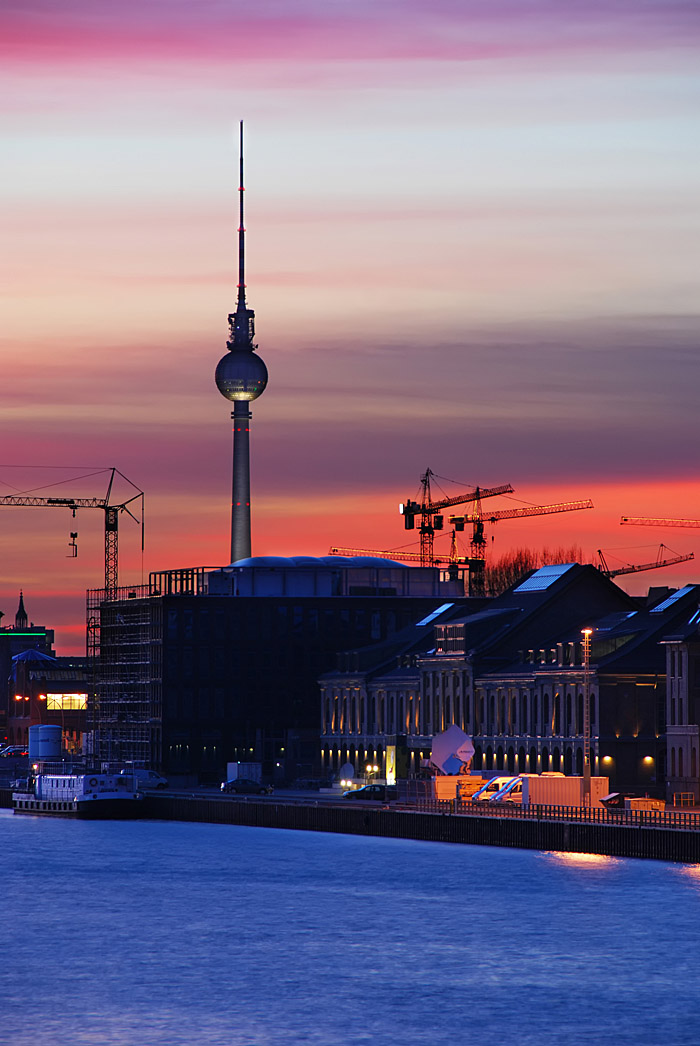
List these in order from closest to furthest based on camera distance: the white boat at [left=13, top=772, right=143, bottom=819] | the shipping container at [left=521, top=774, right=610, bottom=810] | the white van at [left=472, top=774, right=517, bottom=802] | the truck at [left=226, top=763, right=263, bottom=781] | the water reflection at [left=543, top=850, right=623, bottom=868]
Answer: the water reflection at [left=543, top=850, right=623, bottom=868], the shipping container at [left=521, top=774, right=610, bottom=810], the white van at [left=472, top=774, right=517, bottom=802], the white boat at [left=13, top=772, right=143, bottom=819], the truck at [left=226, top=763, right=263, bottom=781]

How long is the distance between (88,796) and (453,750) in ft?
136

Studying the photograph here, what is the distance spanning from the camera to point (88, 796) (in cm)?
18100

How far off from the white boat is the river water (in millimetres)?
47333

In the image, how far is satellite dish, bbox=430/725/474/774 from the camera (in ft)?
497

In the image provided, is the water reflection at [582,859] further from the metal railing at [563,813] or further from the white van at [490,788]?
the white van at [490,788]

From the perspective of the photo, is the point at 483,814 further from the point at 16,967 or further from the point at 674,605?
the point at 16,967

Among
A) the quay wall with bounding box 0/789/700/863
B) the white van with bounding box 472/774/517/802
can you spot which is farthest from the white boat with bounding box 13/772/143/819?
the white van with bounding box 472/774/517/802

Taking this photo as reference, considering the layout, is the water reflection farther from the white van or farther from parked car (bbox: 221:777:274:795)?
parked car (bbox: 221:777:274:795)

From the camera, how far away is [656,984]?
77.9 m

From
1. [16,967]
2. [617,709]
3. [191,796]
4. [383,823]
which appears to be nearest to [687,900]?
[16,967]

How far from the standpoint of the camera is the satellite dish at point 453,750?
5960 inches

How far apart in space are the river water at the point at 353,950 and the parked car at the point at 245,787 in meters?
46.0

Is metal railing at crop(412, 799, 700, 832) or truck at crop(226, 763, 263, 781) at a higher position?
truck at crop(226, 763, 263, 781)

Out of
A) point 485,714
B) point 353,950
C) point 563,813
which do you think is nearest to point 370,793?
point 485,714
